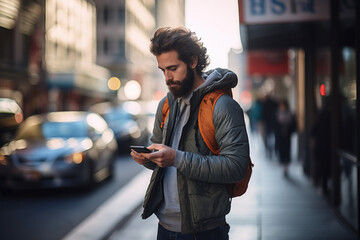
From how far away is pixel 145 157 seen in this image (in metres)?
2.45

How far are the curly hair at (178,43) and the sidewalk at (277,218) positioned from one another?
377 cm

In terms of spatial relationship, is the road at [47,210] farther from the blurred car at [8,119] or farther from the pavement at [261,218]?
the blurred car at [8,119]

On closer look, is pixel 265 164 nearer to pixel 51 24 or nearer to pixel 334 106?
pixel 334 106

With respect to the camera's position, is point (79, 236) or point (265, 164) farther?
point (265, 164)

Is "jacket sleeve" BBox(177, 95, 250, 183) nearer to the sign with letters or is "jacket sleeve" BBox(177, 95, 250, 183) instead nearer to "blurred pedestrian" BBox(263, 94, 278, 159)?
the sign with letters

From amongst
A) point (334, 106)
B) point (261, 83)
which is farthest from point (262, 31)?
point (261, 83)

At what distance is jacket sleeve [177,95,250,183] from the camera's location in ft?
7.69

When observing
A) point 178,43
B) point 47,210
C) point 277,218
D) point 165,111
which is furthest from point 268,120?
point 178,43

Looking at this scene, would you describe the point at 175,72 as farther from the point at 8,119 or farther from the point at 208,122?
the point at 8,119

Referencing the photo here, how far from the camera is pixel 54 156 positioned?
29.7 feet

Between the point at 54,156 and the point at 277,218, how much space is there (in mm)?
4571

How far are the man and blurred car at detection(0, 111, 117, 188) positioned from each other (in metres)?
6.72

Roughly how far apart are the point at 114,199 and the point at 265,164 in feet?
19.6

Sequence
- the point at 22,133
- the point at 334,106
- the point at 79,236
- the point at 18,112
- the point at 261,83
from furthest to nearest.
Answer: the point at 261,83 < the point at 18,112 < the point at 22,133 < the point at 334,106 < the point at 79,236
